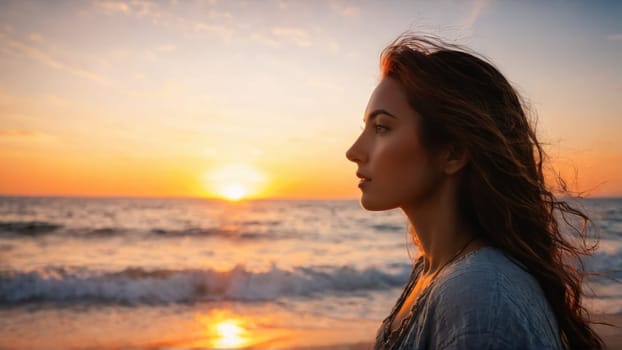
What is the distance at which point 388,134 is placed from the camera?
1.85 m

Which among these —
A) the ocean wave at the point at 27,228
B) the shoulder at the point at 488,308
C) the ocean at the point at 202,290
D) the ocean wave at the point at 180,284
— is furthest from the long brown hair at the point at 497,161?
the ocean wave at the point at 27,228

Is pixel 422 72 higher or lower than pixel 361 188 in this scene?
higher

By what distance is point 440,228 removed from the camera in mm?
1829

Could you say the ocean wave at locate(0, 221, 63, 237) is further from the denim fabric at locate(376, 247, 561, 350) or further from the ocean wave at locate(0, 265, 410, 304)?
the denim fabric at locate(376, 247, 561, 350)

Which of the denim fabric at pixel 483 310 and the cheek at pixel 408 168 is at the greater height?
the cheek at pixel 408 168

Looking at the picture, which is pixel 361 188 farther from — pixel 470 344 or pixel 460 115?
pixel 470 344

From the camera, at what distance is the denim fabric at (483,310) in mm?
1196

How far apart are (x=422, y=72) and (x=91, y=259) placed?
17.5 metres

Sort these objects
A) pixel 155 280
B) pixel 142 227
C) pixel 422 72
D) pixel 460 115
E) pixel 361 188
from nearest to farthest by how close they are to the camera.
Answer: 1. pixel 460 115
2. pixel 422 72
3. pixel 361 188
4. pixel 155 280
5. pixel 142 227

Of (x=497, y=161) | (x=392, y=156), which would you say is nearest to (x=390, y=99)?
(x=392, y=156)

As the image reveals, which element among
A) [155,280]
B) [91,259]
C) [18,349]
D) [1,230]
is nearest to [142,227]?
[1,230]

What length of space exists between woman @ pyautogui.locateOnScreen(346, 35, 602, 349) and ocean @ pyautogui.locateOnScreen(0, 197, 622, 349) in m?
0.88

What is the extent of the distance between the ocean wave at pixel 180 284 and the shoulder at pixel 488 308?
10.4m

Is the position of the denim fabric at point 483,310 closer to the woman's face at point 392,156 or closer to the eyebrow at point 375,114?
the woman's face at point 392,156
